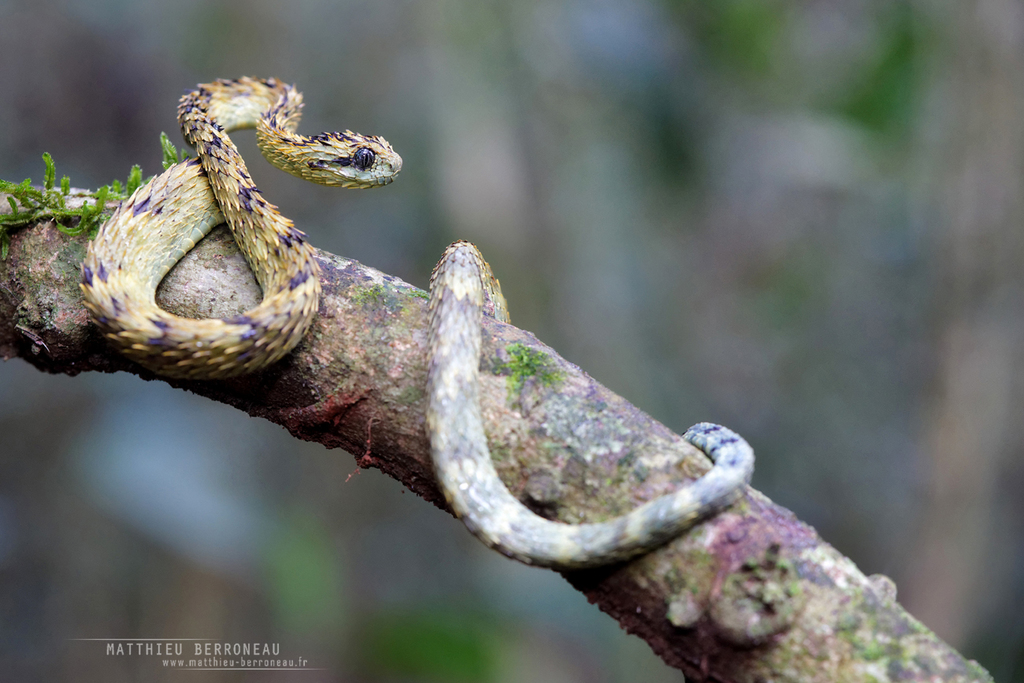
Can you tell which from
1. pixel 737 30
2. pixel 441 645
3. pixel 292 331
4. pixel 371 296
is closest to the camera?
pixel 292 331

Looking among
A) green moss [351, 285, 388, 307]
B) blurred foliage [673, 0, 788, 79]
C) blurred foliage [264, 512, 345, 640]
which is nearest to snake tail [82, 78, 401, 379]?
green moss [351, 285, 388, 307]

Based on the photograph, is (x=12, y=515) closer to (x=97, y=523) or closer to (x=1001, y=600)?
(x=97, y=523)

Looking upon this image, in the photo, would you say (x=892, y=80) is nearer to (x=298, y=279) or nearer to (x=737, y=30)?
(x=737, y=30)

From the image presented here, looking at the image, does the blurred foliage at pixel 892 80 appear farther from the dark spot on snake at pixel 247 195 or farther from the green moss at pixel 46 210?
the green moss at pixel 46 210

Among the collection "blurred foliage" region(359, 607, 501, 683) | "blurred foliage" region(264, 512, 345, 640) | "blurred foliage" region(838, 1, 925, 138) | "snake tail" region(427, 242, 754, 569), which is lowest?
"blurred foliage" region(359, 607, 501, 683)

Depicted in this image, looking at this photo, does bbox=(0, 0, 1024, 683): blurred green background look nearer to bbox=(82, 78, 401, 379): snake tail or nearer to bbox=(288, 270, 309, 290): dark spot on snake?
bbox=(82, 78, 401, 379): snake tail

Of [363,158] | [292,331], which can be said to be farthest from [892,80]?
[292,331]
